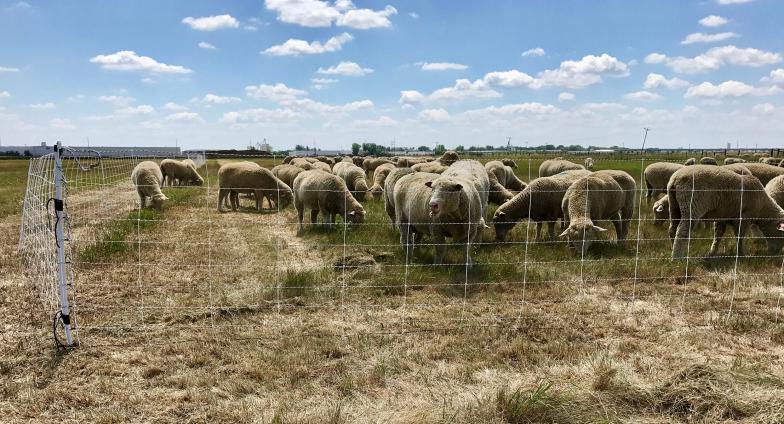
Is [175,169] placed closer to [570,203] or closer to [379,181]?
[379,181]

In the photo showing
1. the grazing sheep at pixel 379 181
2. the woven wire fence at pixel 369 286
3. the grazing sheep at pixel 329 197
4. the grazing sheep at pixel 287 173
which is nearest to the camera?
the woven wire fence at pixel 369 286

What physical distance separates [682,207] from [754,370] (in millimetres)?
6118

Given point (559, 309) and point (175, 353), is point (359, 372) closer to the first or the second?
point (175, 353)

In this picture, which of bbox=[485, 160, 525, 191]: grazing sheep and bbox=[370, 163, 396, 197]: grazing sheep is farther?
bbox=[485, 160, 525, 191]: grazing sheep

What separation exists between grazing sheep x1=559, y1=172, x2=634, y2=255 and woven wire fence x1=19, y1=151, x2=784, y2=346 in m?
0.39

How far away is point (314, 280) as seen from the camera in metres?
8.34

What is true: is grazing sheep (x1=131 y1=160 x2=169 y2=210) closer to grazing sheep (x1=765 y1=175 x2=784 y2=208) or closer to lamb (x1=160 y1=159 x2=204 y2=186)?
lamb (x1=160 y1=159 x2=204 y2=186)

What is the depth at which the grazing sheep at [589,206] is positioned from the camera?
9.96 meters

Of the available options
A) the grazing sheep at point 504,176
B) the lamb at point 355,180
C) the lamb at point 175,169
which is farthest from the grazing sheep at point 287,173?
the grazing sheep at point 504,176

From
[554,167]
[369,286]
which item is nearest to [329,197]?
[369,286]

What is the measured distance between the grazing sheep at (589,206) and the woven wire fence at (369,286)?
39cm

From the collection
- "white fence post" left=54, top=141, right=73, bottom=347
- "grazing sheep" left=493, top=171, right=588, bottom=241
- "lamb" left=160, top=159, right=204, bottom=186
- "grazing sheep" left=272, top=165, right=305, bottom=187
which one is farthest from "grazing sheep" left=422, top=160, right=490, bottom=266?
"lamb" left=160, top=159, right=204, bottom=186

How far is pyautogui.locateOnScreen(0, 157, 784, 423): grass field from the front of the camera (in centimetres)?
454

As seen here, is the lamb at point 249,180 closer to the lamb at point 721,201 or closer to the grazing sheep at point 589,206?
the grazing sheep at point 589,206
